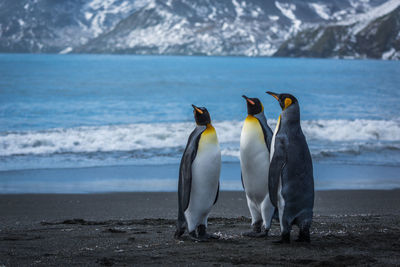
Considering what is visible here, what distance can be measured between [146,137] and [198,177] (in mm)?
9623

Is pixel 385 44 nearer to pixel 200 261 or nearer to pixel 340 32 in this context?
pixel 340 32

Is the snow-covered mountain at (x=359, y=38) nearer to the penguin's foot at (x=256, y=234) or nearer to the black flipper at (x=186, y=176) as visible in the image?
the penguin's foot at (x=256, y=234)

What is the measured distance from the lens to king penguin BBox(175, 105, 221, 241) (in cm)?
481

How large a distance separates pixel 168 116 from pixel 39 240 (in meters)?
20.7

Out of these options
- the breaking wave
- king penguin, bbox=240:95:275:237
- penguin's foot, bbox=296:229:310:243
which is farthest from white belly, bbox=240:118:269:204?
the breaking wave

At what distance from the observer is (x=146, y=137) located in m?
14.4

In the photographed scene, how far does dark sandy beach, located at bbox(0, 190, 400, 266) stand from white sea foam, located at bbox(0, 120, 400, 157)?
4913mm

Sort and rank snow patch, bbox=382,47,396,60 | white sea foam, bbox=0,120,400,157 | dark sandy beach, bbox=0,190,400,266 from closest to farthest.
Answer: dark sandy beach, bbox=0,190,400,266 → white sea foam, bbox=0,120,400,157 → snow patch, bbox=382,47,396,60

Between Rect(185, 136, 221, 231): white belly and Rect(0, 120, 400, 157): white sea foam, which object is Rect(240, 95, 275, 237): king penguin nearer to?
Rect(185, 136, 221, 231): white belly

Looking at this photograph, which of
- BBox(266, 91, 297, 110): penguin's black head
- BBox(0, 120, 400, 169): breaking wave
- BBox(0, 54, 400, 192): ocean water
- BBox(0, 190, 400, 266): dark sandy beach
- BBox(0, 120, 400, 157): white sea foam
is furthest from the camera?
BBox(0, 120, 400, 157): white sea foam

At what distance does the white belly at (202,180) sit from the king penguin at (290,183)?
51cm

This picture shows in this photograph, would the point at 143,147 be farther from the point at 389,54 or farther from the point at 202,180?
the point at 389,54

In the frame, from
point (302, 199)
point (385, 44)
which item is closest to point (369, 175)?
point (302, 199)

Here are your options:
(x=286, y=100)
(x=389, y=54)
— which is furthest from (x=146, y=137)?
(x=389, y=54)
